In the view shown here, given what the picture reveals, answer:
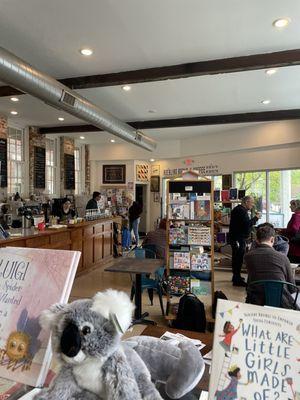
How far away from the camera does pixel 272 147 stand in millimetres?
8367

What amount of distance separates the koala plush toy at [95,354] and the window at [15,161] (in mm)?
7906

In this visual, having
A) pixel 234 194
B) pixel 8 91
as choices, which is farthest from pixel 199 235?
pixel 8 91

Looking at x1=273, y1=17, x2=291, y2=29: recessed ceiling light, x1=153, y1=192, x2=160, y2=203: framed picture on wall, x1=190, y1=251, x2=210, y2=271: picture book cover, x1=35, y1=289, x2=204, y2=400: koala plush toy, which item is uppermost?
x1=273, y1=17, x2=291, y2=29: recessed ceiling light

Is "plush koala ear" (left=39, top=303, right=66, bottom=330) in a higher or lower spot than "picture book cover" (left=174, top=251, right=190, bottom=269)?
higher

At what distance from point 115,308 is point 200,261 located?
3.48 metres

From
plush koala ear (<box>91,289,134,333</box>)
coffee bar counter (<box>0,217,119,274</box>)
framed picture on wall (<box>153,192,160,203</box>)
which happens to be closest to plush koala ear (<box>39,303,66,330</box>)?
plush koala ear (<box>91,289,134,333</box>)

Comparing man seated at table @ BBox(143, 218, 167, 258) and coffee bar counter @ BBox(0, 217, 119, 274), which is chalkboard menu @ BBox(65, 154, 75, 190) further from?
man seated at table @ BBox(143, 218, 167, 258)

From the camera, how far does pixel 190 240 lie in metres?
4.19

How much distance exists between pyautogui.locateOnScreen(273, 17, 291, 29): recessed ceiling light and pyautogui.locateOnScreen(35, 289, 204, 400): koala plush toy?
3.65 m

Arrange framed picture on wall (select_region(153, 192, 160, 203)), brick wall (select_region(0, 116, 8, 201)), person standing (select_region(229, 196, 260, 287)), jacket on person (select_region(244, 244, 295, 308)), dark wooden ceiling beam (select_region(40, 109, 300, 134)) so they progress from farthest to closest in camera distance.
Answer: framed picture on wall (select_region(153, 192, 160, 203)), brick wall (select_region(0, 116, 8, 201)), dark wooden ceiling beam (select_region(40, 109, 300, 134)), person standing (select_region(229, 196, 260, 287)), jacket on person (select_region(244, 244, 295, 308))

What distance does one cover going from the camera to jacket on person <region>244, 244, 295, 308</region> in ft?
9.12

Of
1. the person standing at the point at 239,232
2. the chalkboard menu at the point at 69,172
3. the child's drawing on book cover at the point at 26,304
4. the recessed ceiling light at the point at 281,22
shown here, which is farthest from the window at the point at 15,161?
the child's drawing on book cover at the point at 26,304

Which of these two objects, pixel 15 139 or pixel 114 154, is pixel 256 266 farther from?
pixel 114 154

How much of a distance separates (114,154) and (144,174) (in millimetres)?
1438
